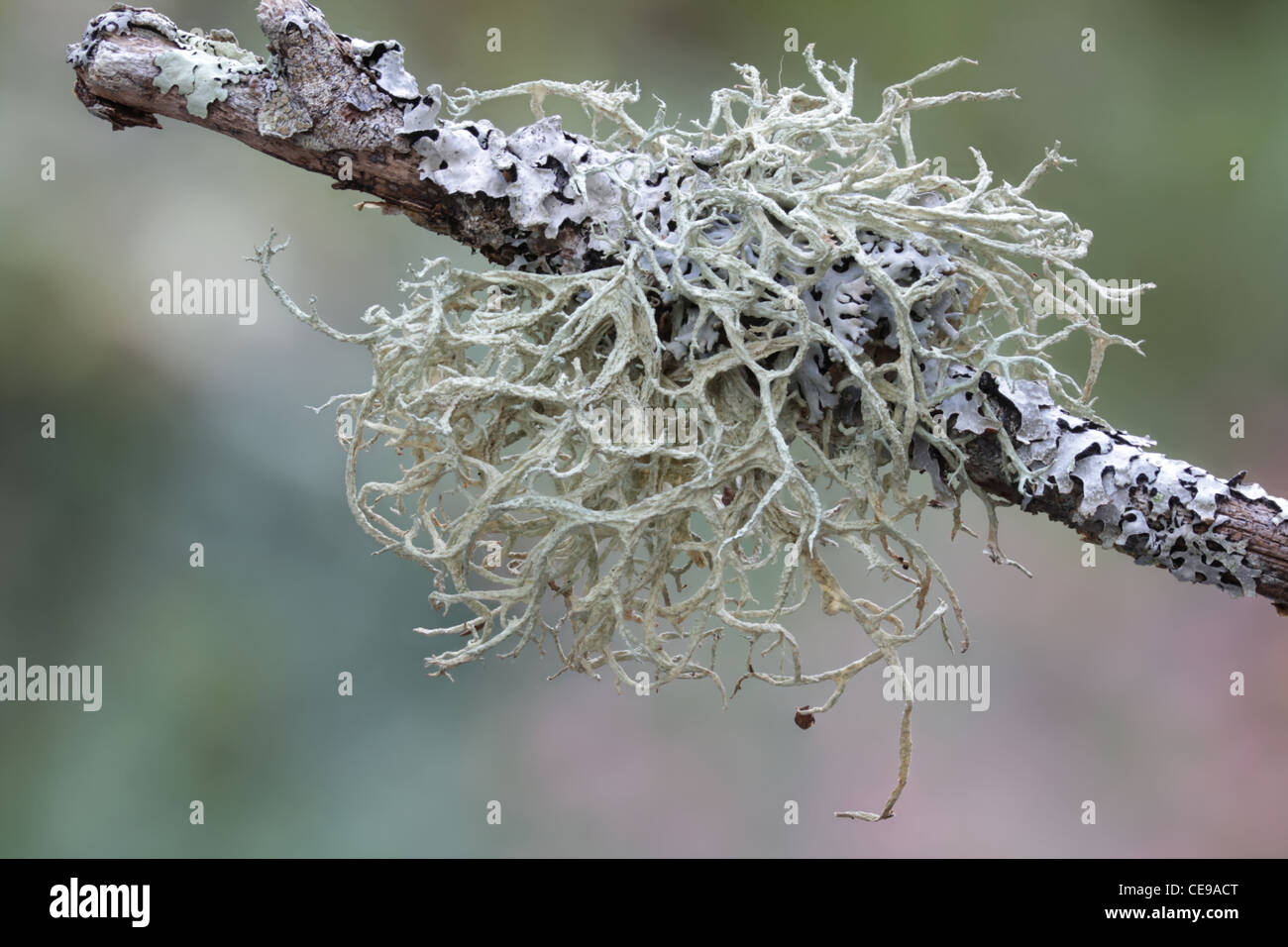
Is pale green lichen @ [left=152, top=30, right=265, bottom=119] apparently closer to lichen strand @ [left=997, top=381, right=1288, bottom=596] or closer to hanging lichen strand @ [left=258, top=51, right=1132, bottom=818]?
hanging lichen strand @ [left=258, top=51, right=1132, bottom=818]

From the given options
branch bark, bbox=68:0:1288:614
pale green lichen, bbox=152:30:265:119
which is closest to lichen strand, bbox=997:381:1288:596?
branch bark, bbox=68:0:1288:614

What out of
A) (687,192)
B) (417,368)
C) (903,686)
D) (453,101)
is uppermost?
(453,101)

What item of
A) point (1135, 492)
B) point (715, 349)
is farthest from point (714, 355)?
point (1135, 492)

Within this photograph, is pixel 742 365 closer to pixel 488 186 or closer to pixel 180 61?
pixel 488 186

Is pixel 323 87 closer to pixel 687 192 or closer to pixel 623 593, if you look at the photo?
pixel 687 192

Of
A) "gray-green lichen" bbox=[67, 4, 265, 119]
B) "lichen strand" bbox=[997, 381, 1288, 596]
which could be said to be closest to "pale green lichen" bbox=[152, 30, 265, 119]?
"gray-green lichen" bbox=[67, 4, 265, 119]

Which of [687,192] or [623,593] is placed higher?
[687,192]

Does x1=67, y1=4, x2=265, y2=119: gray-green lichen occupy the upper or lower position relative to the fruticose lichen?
upper

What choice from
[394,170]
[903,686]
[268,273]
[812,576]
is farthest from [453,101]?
[903,686]
